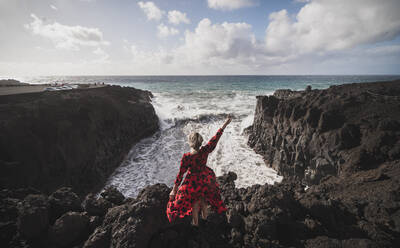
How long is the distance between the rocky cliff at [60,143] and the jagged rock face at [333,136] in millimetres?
10558

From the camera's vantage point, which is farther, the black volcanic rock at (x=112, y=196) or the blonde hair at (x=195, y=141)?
the black volcanic rock at (x=112, y=196)

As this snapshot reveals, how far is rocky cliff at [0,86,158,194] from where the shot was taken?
23.6ft

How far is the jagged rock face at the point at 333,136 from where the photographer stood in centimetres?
589

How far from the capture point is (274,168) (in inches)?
400

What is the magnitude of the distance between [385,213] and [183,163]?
427 cm

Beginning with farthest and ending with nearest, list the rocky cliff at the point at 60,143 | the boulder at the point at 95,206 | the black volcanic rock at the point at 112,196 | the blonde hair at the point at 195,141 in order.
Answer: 1. the rocky cliff at the point at 60,143
2. the black volcanic rock at the point at 112,196
3. the boulder at the point at 95,206
4. the blonde hair at the point at 195,141

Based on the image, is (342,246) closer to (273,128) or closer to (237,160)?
(237,160)

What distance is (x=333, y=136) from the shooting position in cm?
739

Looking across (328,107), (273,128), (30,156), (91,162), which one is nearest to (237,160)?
(273,128)

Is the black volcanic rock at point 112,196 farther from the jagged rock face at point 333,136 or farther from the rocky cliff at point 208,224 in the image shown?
the jagged rock face at point 333,136

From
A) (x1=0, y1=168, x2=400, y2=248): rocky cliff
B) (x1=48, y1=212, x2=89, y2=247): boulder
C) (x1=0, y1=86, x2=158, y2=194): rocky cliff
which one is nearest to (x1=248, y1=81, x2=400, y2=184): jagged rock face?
(x1=0, y1=168, x2=400, y2=248): rocky cliff

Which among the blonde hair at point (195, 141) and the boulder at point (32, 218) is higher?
the blonde hair at point (195, 141)

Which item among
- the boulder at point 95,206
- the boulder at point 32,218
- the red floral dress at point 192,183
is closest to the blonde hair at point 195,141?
the red floral dress at point 192,183

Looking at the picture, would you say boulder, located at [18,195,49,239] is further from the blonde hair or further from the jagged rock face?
the jagged rock face
